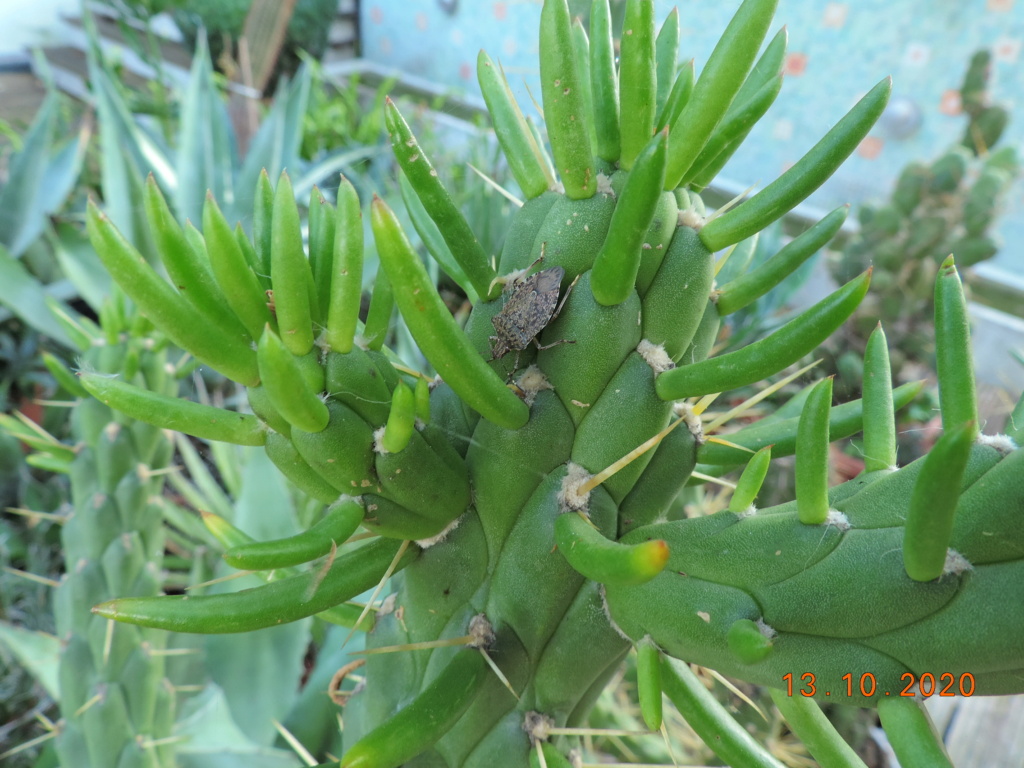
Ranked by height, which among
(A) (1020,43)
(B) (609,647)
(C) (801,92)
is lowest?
(B) (609,647)

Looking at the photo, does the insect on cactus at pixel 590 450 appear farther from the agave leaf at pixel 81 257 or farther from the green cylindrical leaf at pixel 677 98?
the agave leaf at pixel 81 257

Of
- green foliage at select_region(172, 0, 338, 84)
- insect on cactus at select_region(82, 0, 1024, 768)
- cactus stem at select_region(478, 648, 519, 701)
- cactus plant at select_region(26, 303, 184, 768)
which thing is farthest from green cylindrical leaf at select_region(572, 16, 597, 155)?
green foliage at select_region(172, 0, 338, 84)

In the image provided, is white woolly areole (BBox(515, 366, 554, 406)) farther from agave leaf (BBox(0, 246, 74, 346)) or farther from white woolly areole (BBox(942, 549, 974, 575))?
agave leaf (BBox(0, 246, 74, 346))

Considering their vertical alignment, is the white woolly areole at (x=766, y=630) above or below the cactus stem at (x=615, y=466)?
below

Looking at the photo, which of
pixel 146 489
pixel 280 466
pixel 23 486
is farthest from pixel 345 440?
pixel 23 486

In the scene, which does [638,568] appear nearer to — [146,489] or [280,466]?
[280,466]

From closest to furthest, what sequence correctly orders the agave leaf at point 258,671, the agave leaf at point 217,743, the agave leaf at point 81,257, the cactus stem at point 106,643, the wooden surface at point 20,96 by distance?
1. the cactus stem at point 106,643
2. the agave leaf at point 217,743
3. the agave leaf at point 258,671
4. the agave leaf at point 81,257
5. the wooden surface at point 20,96

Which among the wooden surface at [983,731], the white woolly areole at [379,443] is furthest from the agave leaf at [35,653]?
the wooden surface at [983,731]

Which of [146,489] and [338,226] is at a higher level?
[338,226]
